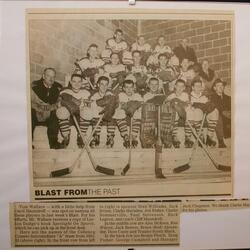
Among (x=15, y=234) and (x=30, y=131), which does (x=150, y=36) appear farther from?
(x=15, y=234)

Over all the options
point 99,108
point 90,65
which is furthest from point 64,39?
point 99,108

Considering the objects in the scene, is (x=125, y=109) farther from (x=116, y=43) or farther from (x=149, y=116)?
(x=116, y=43)

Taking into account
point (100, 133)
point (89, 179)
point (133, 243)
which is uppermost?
point (100, 133)

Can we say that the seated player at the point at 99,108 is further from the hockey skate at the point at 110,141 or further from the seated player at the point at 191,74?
the seated player at the point at 191,74

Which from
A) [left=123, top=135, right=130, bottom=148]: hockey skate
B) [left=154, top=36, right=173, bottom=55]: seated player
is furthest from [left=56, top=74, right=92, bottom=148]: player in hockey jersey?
[left=154, top=36, right=173, bottom=55]: seated player

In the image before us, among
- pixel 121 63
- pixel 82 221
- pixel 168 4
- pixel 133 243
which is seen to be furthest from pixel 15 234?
pixel 168 4

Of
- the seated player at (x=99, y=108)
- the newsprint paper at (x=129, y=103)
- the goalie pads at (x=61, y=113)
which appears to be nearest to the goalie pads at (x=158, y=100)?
the newsprint paper at (x=129, y=103)
